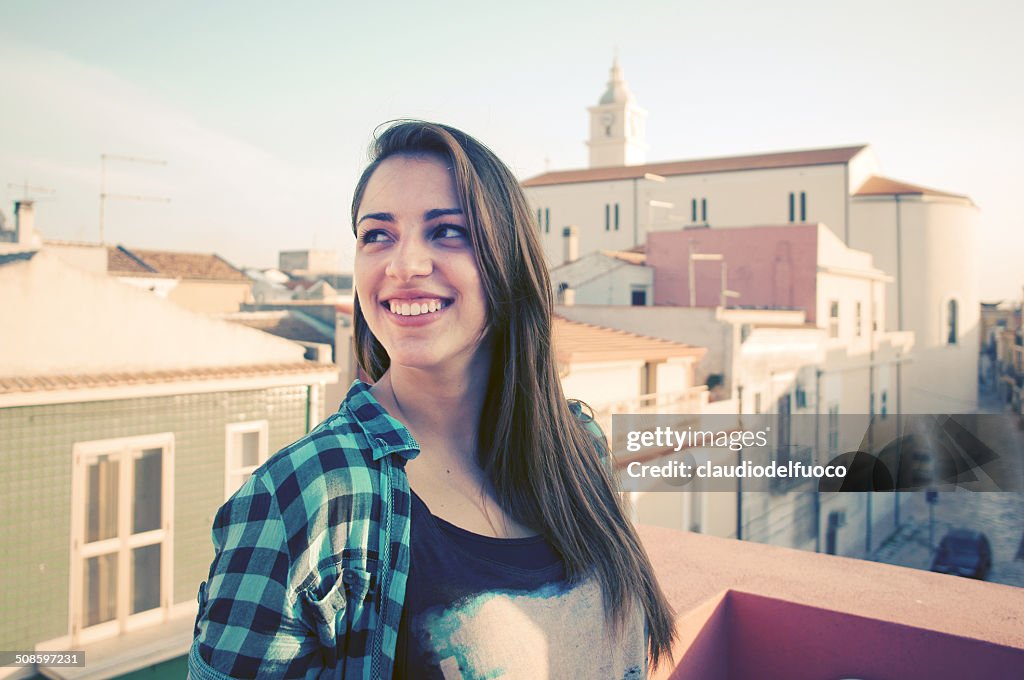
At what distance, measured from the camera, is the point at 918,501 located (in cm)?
1994

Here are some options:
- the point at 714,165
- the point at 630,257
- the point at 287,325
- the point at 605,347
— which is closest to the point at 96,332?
the point at 287,325

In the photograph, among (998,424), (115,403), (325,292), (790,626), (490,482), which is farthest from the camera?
(325,292)

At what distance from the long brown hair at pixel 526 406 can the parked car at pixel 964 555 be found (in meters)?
14.6

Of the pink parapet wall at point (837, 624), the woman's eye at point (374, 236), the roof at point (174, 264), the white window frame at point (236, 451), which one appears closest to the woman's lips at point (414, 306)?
the woman's eye at point (374, 236)

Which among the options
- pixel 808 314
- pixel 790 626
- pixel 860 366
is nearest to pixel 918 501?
pixel 860 366

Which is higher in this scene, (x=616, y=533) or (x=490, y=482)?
(x=490, y=482)

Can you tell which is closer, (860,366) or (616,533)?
(616,533)

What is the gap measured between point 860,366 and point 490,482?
76.9 ft

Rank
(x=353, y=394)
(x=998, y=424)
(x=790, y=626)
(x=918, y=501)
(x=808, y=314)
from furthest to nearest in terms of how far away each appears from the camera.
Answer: (x=998, y=424), (x=808, y=314), (x=918, y=501), (x=790, y=626), (x=353, y=394)

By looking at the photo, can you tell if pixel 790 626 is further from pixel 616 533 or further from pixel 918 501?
pixel 918 501

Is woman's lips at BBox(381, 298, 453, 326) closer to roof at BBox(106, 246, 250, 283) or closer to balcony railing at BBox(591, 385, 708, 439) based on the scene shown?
balcony railing at BBox(591, 385, 708, 439)

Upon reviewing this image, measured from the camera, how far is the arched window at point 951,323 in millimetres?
31219

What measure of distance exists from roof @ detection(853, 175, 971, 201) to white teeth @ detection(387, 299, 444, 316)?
3337cm

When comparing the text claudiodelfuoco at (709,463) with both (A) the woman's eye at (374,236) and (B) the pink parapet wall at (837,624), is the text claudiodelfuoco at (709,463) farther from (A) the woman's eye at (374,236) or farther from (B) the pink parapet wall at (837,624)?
(A) the woman's eye at (374,236)
